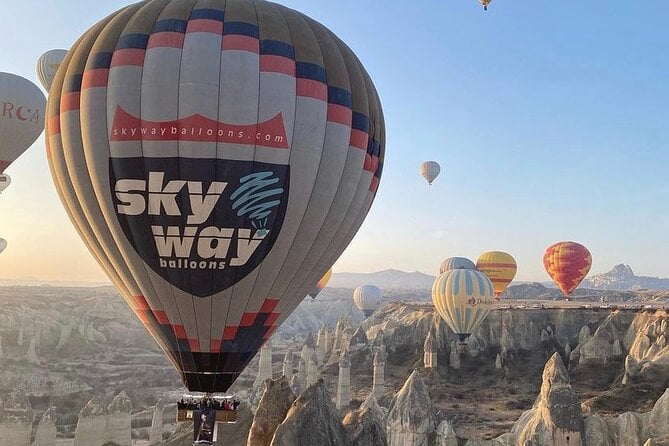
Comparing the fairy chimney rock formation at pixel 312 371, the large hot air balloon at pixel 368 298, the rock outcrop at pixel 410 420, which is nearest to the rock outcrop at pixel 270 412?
the rock outcrop at pixel 410 420

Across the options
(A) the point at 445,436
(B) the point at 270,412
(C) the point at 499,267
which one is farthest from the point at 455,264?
(B) the point at 270,412

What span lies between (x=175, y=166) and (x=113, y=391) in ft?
252

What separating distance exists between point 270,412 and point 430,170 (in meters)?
55.4

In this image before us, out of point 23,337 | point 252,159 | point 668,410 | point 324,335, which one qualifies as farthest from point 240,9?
point 23,337

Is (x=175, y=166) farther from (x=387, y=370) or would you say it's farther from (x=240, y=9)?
(x=387, y=370)

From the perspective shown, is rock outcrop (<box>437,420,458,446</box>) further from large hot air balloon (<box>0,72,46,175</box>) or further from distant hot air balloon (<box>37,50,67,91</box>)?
distant hot air balloon (<box>37,50,67,91</box>)

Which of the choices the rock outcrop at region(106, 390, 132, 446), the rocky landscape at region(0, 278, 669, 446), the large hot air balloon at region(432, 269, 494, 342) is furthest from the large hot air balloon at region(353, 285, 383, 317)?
the rock outcrop at region(106, 390, 132, 446)

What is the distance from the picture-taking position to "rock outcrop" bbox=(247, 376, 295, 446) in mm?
21344

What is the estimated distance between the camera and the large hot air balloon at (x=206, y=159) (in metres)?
13.9

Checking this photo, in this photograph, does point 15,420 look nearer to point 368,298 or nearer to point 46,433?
point 46,433

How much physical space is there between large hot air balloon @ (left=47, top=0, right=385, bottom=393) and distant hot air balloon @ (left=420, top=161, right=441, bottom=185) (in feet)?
193

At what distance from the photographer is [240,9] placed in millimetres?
15023

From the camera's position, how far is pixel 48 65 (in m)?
41.4

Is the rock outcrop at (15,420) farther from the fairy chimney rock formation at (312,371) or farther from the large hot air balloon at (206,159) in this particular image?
the large hot air balloon at (206,159)
